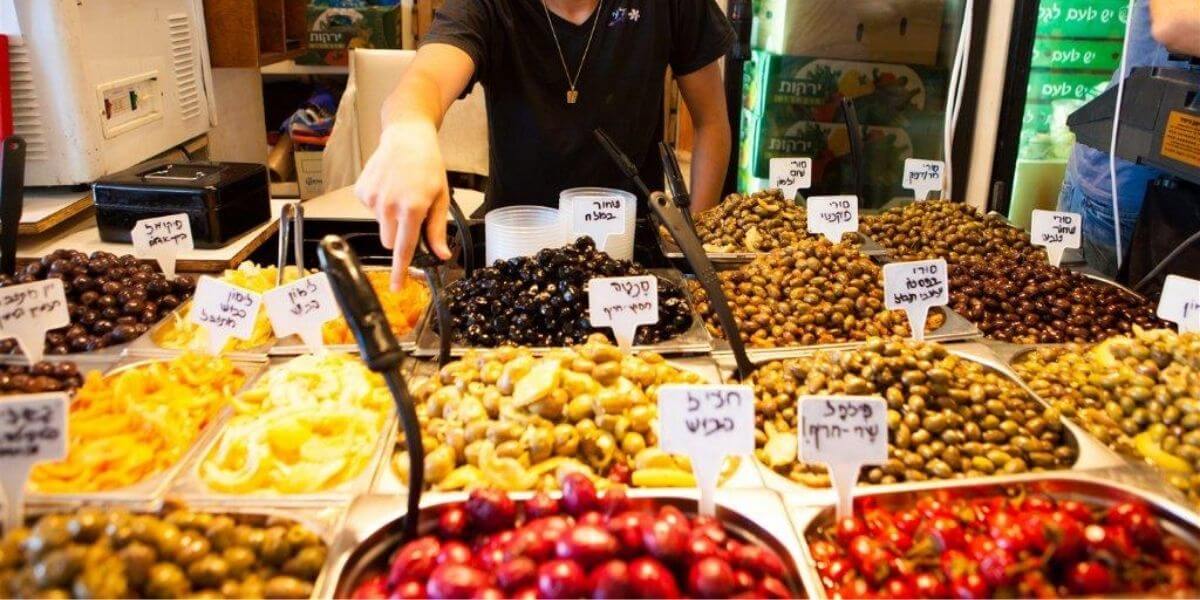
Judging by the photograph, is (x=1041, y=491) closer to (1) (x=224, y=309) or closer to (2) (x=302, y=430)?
(2) (x=302, y=430)

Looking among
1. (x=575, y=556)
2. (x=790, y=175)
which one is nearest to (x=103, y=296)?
(x=575, y=556)

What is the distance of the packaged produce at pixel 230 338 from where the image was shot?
6.56ft

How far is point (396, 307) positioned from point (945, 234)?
69.9 inches

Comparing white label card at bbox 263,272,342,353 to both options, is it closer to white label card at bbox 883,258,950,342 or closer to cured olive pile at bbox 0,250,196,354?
cured olive pile at bbox 0,250,196,354

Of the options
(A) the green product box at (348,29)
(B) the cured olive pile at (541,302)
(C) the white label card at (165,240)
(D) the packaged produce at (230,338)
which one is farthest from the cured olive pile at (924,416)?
(A) the green product box at (348,29)

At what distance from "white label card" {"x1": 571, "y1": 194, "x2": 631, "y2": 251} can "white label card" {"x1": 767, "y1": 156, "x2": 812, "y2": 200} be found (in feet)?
3.23

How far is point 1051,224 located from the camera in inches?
102

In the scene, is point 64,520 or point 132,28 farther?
point 132,28

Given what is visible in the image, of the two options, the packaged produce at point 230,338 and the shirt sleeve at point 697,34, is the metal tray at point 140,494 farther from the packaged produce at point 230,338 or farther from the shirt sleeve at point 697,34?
the shirt sleeve at point 697,34

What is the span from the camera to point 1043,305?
2.21m

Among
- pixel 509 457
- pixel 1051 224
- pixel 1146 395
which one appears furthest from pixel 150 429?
pixel 1051 224

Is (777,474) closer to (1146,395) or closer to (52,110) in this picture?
(1146,395)

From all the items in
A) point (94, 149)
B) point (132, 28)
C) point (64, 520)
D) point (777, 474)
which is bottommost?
point (777, 474)

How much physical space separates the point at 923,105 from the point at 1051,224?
180 centimetres
